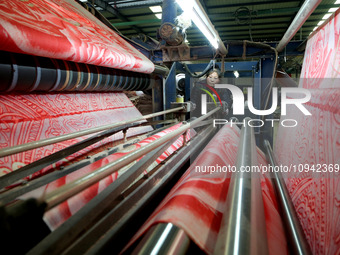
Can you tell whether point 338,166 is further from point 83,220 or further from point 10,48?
point 10,48

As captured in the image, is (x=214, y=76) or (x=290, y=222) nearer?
(x=290, y=222)

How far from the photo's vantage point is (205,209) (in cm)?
68

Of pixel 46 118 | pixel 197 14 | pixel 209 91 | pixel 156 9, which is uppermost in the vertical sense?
pixel 156 9

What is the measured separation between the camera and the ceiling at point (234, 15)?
5.29m

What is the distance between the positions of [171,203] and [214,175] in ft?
1.19

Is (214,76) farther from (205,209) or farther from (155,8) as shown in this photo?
(155,8)

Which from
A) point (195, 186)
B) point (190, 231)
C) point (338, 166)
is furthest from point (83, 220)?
point (338, 166)

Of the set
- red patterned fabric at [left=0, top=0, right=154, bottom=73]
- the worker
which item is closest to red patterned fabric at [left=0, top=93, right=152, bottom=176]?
red patterned fabric at [left=0, top=0, right=154, bottom=73]

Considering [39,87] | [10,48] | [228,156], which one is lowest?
[228,156]

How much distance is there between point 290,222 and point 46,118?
1.33 meters

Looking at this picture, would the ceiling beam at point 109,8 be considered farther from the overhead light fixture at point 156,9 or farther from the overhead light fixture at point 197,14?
the overhead light fixture at point 197,14

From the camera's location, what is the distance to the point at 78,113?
154 cm

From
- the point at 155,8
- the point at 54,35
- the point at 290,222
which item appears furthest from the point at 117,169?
the point at 155,8

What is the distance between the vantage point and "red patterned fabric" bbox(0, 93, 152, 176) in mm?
1116
